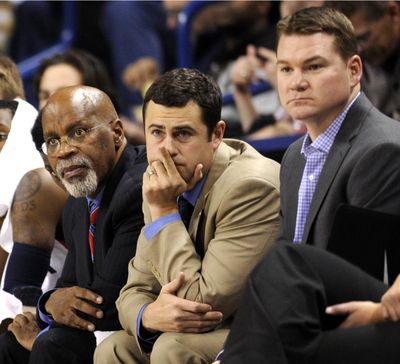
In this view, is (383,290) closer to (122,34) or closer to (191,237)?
(191,237)

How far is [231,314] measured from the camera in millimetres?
2926

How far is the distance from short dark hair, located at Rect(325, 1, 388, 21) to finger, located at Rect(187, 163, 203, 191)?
1291mm

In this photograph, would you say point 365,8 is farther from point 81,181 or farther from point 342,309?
point 342,309

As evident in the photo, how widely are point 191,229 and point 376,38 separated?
4.52 ft

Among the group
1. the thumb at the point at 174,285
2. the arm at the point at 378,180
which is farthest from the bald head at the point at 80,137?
the arm at the point at 378,180

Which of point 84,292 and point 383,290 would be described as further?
point 84,292

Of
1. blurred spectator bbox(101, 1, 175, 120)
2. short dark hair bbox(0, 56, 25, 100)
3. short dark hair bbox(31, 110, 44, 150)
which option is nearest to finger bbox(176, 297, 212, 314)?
short dark hair bbox(31, 110, 44, 150)

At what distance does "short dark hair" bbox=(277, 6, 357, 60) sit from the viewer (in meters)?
2.81

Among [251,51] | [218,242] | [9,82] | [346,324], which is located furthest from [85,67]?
[346,324]

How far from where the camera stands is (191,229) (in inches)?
117

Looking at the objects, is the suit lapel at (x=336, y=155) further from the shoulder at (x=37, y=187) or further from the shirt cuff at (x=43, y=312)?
the shoulder at (x=37, y=187)

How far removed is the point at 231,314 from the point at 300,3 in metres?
1.79

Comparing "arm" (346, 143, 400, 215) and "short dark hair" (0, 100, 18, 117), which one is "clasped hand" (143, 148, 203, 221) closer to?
"arm" (346, 143, 400, 215)

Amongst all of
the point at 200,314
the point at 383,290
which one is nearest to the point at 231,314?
the point at 200,314
